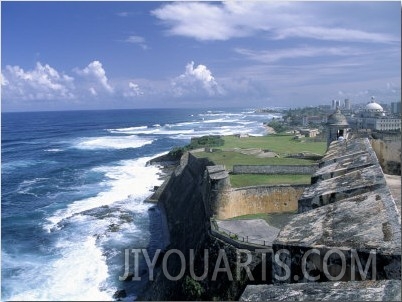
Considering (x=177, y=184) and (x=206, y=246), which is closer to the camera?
(x=206, y=246)

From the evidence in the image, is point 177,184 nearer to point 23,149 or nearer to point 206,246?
point 206,246

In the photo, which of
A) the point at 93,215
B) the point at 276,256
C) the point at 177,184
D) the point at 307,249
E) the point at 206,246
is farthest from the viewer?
the point at 177,184

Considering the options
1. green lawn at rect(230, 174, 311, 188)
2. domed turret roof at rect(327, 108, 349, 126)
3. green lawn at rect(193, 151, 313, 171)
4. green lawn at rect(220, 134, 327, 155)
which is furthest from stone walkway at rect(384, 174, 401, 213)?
green lawn at rect(220, 134, 327, 155)

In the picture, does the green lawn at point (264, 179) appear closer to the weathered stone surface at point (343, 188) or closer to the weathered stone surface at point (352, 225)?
the weathered stone surface at point (343, 188)

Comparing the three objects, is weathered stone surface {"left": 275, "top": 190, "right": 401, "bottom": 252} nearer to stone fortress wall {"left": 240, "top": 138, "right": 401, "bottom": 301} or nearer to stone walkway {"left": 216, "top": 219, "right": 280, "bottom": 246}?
stone fortress wall {"left": 240, "top": 138, "right": 401, "bottom": 301}

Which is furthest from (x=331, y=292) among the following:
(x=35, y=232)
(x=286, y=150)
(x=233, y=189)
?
(x=286, y=150)
